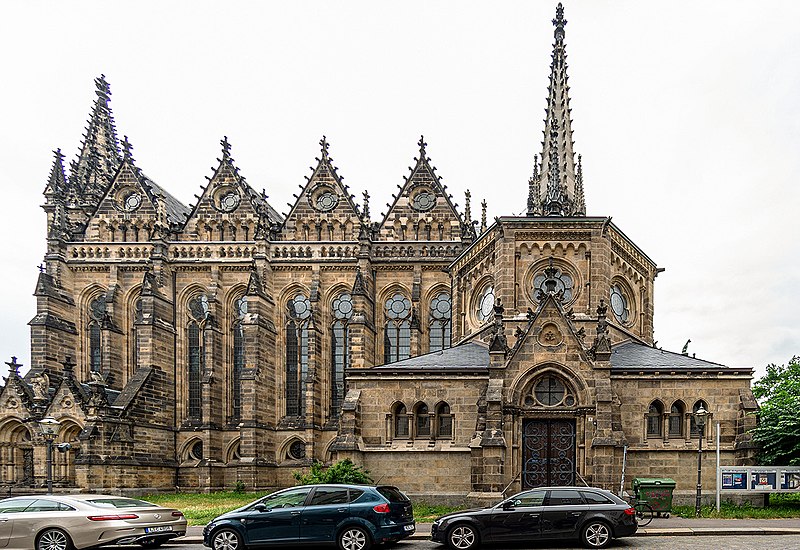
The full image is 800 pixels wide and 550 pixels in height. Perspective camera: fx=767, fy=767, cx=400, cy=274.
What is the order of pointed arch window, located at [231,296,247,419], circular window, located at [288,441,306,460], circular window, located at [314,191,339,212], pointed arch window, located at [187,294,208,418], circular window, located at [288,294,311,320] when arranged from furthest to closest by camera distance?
circular window, located at [314,191,339,212]
circular window, located at [288,294,311,320]
pointed arch window, located at [187,294,208,418]
pointed arch window, located at [231,296,247,419]
circular window, located at [288,441,306,460]

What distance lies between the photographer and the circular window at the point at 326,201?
46.4 meters

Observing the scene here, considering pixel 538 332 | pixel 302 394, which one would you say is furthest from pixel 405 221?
pixel 538 332

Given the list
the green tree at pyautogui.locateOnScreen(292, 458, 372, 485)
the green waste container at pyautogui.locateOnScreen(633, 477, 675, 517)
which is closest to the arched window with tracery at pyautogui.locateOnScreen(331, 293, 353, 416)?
the green tree at pyautogui.locateOnScreen(292, 458, 372, 485)

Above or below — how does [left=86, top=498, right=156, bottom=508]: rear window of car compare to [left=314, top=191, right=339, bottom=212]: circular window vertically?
below

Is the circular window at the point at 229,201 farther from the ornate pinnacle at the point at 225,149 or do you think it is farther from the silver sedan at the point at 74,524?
the silver sedan at the point at 74,524

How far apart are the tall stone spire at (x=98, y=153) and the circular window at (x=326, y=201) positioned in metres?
14.6

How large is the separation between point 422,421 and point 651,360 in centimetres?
920

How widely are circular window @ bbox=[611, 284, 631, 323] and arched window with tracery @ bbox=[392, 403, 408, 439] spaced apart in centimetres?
1050

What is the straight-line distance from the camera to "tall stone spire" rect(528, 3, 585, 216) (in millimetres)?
34812

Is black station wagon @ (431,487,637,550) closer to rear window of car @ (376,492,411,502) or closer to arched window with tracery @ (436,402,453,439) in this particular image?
rear window of car @ (376,492,411,502)

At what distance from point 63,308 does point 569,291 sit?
29.6 m

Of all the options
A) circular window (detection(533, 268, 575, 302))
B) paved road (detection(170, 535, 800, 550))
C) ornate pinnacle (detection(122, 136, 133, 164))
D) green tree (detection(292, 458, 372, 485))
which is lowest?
green tree (detection(292, 458, 372, 485))

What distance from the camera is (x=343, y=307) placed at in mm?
45500

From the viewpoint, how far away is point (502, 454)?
1070 inches
